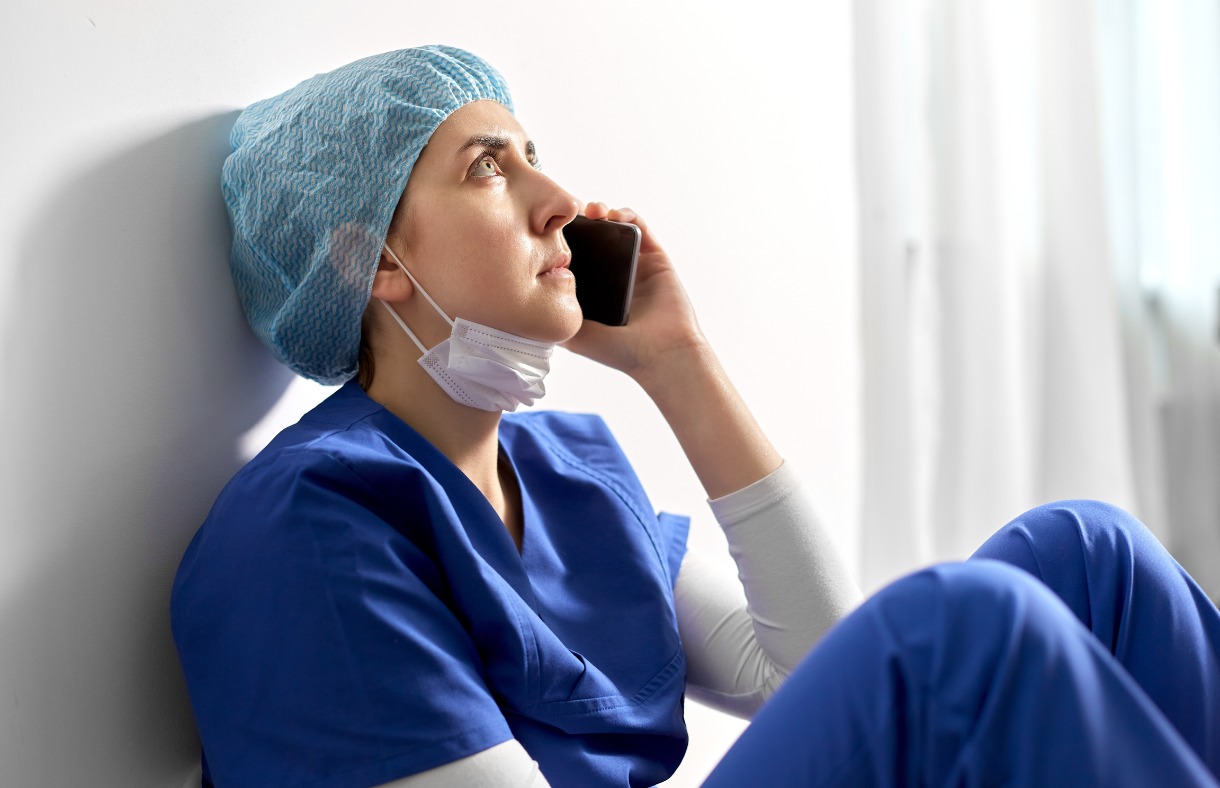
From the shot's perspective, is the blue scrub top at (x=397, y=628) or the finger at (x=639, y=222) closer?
the blue scrub top at (x=397, y=628)

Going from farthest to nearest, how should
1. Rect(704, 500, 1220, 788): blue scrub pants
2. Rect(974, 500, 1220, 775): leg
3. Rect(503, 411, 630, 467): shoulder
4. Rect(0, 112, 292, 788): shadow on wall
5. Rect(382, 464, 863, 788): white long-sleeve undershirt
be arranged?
Rect(503, 411, 630, 467): shoulder → Rect(382, 464, 863, 788): white long-sleeve undershirt → Rect(974, 500, 1220, 775): leg → Rect(0, 112, 292, 788): shadow on wall → Rect(704, 500, 1220, 788): blue scrub pants

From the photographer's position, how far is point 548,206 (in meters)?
0.99

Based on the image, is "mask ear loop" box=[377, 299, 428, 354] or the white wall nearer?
the white wall

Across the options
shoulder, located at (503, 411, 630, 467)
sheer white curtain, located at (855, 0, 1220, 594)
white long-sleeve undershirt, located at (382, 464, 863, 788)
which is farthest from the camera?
sheer white curtain, located at (855, 0, 1220, 594)

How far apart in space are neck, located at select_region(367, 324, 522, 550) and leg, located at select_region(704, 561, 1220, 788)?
458 mm

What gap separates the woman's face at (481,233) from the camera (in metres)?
0.95

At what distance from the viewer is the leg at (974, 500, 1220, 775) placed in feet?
2.76

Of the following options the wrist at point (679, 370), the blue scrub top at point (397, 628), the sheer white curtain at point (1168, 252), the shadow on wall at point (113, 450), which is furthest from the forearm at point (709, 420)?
the sheer white curtain at point (1168, 252)

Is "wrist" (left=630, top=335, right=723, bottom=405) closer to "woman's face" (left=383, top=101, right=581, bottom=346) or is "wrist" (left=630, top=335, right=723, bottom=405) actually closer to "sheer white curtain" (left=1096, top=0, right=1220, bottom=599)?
"woman's face" (left=383, top=101, right=581, bottom=346)

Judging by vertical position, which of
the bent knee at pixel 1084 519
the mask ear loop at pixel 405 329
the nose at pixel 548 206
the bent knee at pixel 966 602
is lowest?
the bent knee at pixel 1084 519

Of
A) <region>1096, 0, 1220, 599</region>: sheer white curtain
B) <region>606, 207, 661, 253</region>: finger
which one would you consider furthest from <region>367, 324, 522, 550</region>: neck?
<region>1096, 0, 1220, 599</region>: sheer white curtain

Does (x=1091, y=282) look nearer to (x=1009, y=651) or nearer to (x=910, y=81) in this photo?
(x=910, y=81)

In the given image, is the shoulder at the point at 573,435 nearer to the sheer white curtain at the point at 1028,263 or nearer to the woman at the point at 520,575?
the woman at the point at 520,575

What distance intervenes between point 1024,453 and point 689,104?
49.6 inches
